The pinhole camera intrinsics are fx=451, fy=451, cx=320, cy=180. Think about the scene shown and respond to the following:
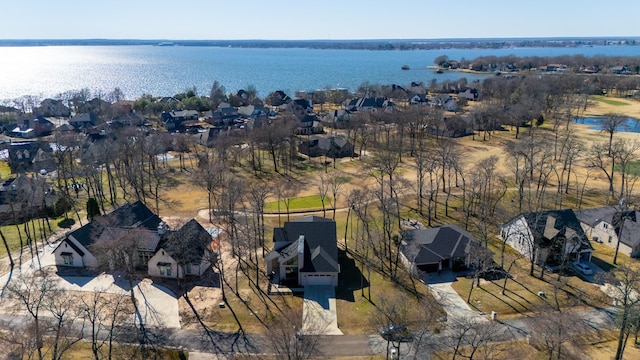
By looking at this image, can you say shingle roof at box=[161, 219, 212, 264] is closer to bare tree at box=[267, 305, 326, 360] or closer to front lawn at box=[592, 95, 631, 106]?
bare tree at box=[267, 305, 326, 360]

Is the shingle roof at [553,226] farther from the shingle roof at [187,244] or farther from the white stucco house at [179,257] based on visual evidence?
the shingle roof at [187,244]

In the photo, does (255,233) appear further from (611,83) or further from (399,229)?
(611,83)

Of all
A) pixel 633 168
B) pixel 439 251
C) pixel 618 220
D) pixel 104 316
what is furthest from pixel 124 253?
pixel 633 168

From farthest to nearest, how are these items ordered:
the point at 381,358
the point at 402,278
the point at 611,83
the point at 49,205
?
1. the point at 611,83
2. the point at 49,205
3. the point at 402,278
4. the point at 381,358

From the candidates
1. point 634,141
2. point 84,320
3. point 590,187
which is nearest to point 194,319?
point 84,320

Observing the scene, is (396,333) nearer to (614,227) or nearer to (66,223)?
(614,227)

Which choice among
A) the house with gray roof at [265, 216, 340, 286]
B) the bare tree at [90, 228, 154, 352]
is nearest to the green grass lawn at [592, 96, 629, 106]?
the house with gray roof at [265, 216, 340, 286]
